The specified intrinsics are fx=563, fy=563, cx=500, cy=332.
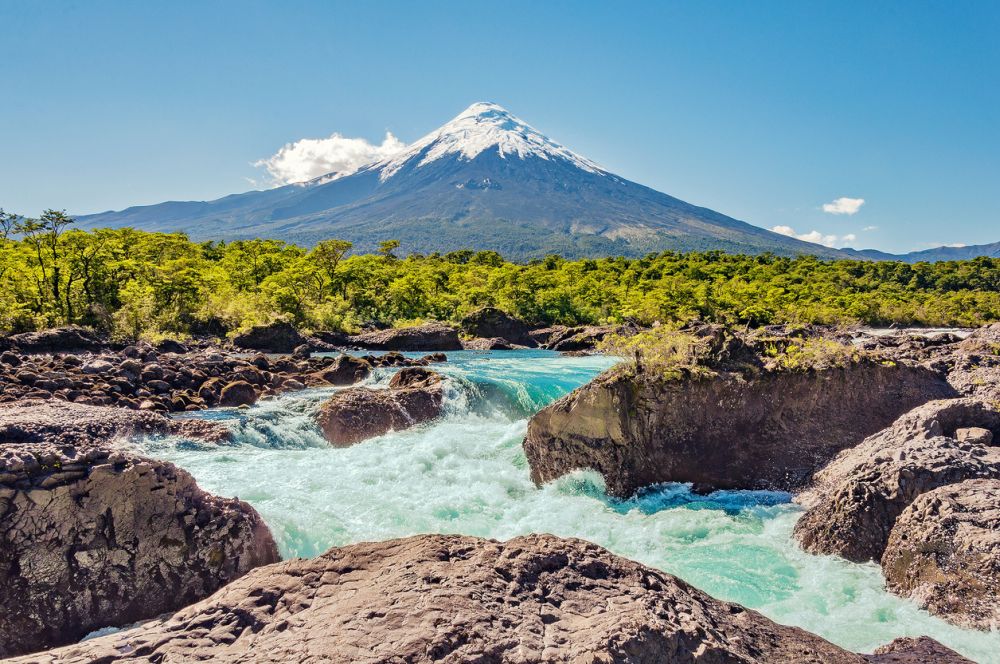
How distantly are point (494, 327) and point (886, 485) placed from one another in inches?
1286

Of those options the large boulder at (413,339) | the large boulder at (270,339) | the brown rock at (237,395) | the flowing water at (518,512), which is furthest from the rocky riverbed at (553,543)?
the large boulder at (413,339)

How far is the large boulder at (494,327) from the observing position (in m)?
37.8

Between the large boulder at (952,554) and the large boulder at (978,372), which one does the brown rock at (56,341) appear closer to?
the large boulder at (952,554)

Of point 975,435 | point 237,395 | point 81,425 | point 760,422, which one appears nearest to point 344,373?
point 237,395

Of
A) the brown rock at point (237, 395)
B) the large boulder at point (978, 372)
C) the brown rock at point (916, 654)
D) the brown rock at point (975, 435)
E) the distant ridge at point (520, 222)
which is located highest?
the distant ridge at point (520, 222)

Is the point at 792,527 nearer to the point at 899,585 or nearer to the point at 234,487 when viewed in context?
the point at 899,585

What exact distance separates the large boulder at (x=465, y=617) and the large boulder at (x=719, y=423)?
4.67m

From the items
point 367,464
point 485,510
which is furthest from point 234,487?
point 485,510

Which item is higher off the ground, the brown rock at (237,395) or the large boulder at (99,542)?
the large boulder at (99,542)

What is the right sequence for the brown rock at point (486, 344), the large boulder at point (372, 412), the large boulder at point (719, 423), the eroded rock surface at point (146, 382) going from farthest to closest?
the brown rock at point (486, 344) → the eroded rock surface at point (146, 382) → the large boulder at point (372, 412) → the large boulder at point (719, 423)

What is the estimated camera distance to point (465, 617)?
2.92 meters

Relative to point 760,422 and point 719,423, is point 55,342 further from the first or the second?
point 760,422

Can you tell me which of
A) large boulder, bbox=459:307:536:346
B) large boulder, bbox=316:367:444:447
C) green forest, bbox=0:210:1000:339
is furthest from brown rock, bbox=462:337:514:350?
large boulder, bbox=316:367:444:447

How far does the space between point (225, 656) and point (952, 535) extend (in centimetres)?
565
